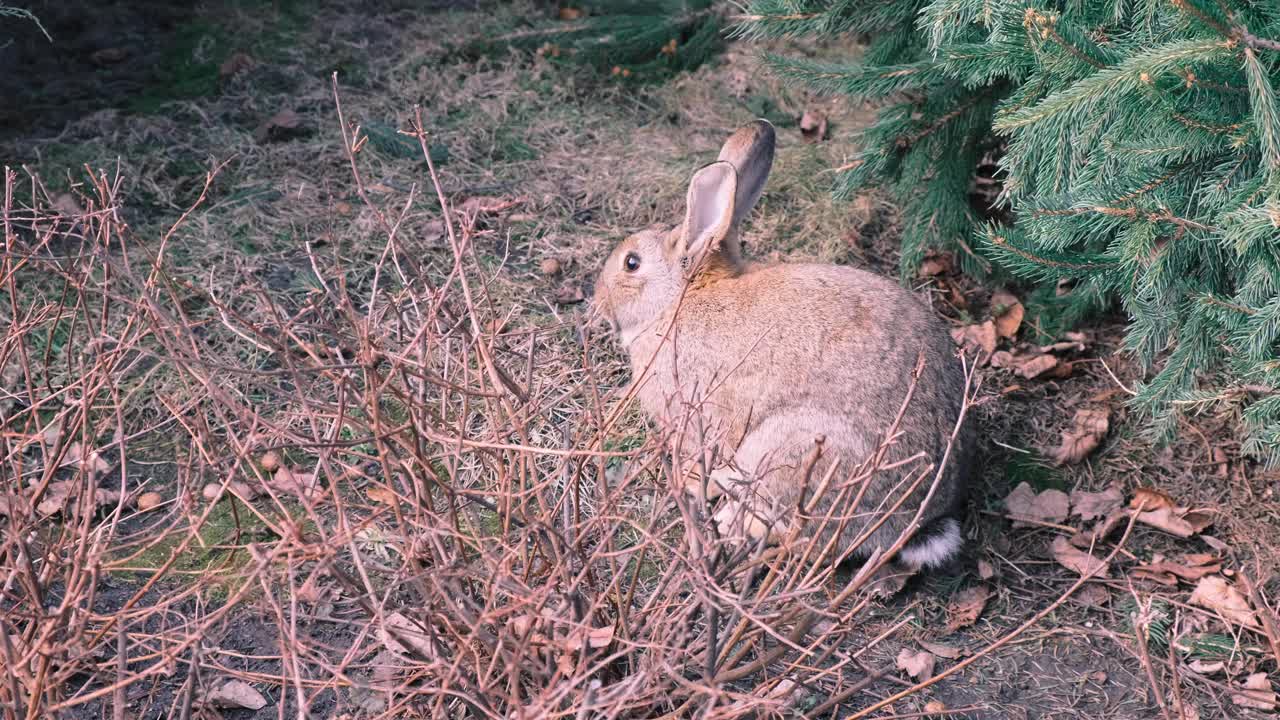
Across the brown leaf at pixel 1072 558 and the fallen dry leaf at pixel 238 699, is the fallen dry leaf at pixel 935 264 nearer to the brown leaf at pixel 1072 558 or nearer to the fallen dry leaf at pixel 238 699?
the brown leaf at pixel 1072 558

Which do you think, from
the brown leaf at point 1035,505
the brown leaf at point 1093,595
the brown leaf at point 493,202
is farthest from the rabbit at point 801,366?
the brown leaf at point 493,202

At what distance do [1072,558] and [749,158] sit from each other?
195 cm

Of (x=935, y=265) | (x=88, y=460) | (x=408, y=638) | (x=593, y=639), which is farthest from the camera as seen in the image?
(x=935, y=265)

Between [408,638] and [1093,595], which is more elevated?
[408,638]

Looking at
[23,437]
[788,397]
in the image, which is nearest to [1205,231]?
[788,397]

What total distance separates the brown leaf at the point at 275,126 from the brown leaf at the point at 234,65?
24.6 inches

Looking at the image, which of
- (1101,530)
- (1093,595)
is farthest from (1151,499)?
(1093,595)

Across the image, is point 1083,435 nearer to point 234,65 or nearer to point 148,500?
point 148,500

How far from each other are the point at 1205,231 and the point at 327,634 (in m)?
3.22

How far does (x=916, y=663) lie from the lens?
3.41 meters

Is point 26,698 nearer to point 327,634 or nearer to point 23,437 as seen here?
point 23,437

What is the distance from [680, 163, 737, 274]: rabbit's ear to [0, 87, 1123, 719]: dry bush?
71 cm

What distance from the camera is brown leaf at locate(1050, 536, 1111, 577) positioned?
12.4 ft

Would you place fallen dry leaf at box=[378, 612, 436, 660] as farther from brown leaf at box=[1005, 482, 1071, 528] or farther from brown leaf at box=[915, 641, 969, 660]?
brown leaf at box=[1005, 482, 1071, 528]
